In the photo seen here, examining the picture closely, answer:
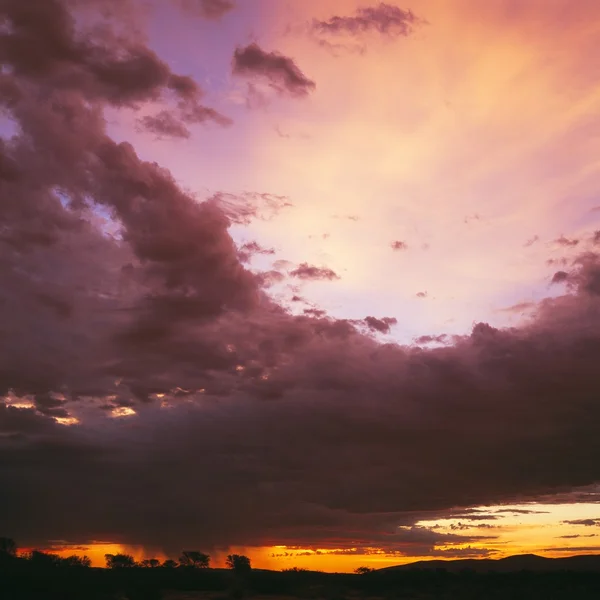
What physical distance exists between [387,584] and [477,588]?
10.5m

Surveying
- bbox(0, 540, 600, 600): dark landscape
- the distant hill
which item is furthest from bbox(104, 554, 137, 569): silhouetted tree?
the distant hill

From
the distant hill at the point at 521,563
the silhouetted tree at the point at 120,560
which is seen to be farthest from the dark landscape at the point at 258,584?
the distant hill at the point at 521,563

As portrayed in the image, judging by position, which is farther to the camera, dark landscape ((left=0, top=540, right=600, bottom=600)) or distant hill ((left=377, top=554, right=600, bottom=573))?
distant hill ((left=377, top=554, right=600, bottom=573))

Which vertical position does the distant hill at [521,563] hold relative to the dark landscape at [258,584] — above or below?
below

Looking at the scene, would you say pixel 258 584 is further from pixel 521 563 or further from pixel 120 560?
pixel 521 563

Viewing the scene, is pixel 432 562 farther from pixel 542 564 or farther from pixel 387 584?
pixel 387 584

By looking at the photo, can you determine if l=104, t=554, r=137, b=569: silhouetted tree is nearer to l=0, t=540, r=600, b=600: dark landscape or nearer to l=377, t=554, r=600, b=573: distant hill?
l=0, t=540, r=600, b=600: dark landscape

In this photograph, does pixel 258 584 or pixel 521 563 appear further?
pixel 521 563

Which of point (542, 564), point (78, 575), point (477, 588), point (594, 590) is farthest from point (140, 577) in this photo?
point (542, 564)

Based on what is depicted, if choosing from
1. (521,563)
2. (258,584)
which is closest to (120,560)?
(258,584)

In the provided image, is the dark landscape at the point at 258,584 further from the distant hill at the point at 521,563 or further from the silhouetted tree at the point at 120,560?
the distant hill at the point at 521,563

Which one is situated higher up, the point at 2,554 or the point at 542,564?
the point at 2,554

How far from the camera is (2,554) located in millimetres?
75812

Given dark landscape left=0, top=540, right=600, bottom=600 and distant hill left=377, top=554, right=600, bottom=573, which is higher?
dark landscape left=0, top=540, right=600, bottom=600
